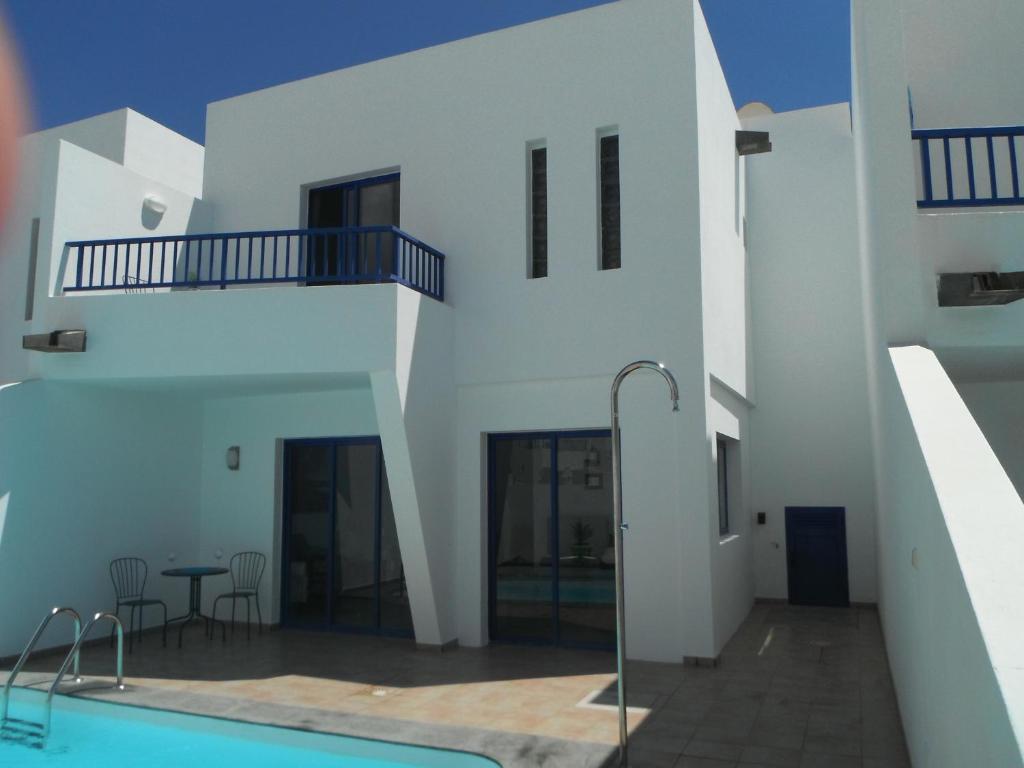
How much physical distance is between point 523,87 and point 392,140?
5.73 ft

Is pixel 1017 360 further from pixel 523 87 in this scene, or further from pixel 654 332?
pixel 523 87

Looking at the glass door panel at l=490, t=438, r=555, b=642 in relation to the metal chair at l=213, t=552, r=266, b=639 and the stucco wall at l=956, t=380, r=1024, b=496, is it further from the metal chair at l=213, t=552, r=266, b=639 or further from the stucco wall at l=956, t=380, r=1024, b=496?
the stucco wall at l=956, t=380, r=1024, b=496

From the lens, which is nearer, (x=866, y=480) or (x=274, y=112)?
(x=274, y=112)

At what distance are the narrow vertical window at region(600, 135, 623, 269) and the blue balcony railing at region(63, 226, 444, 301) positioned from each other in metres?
1.85

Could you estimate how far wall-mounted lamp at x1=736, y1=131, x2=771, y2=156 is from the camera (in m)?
11.0

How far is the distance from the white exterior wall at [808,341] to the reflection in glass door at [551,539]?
446 cm

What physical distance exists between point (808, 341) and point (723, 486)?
288 centimetres

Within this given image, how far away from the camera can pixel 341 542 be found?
9797 millimetres

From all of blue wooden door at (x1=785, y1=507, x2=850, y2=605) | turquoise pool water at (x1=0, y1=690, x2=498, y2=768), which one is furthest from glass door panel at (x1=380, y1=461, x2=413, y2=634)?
blue wooden door at (x1=785, y1=507, x2=850, y2=605)

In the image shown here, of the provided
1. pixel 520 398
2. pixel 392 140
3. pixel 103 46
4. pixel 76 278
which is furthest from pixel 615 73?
pixel 103 46

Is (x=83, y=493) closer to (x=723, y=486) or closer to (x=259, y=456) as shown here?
(x=259, y=456)

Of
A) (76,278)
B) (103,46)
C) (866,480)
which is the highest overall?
(103,46)

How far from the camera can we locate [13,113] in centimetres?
1081

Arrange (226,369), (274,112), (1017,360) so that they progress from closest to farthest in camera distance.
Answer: (1017,360) → (226,369) → (274,112)
